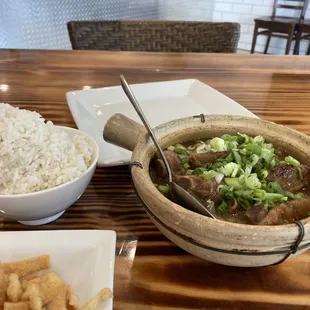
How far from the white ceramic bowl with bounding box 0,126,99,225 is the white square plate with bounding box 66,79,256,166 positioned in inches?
16.0

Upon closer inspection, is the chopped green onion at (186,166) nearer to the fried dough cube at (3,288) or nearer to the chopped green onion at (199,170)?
the chopped green onion at (199,170)

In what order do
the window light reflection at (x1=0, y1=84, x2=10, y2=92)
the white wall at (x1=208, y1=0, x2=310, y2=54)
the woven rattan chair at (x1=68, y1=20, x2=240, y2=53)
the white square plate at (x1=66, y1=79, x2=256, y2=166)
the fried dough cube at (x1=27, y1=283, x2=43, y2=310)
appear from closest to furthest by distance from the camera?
1. the fried dough cube at (x1=27, y1=283, x2=43, y2=310)
2. the white square plate at (x1=66, y1=79, x2=256, y2=166)
3. the window light reflection at (x1=0, y1=84, x2=10, y2=92)
4. the woven rattan chair at (x1=68, y1=20, x2=240, y2=53)
5. the white wall at (x1=208, y1=0, x2=310, y2=54)

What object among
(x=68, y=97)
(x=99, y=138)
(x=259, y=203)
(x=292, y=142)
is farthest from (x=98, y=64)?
(x=259, y=203)

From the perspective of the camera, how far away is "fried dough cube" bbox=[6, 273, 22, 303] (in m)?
0.56

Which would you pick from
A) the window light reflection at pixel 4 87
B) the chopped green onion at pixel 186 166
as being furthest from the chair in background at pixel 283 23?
the chopped green onion at pixel 186 166

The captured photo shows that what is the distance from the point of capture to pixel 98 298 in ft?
1.80

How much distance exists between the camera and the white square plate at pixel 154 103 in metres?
1.25

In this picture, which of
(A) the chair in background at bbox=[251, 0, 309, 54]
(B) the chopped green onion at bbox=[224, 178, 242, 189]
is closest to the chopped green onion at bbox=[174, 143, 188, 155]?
(B) the chopped green onion at bbox=[224, 178, 242, 189]

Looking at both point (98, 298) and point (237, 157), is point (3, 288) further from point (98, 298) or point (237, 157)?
point (237, 157)

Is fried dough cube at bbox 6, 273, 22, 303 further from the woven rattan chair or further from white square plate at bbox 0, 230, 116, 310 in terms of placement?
the woven rattan chair

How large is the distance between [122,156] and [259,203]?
453 millimetres

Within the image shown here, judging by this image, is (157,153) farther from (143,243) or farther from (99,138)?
(99,138)

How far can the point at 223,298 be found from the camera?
2.11 feet

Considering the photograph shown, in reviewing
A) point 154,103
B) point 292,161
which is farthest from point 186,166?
point 154,103
